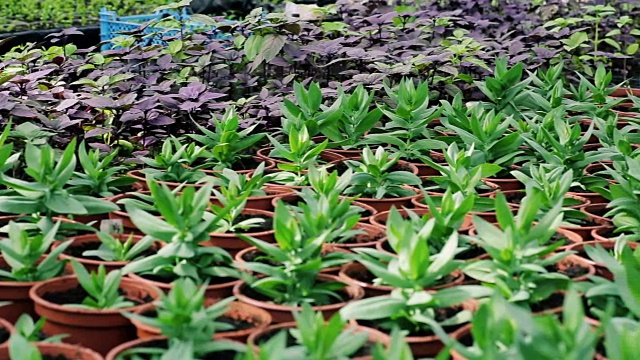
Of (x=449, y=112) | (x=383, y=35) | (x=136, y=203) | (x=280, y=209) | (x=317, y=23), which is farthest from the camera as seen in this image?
(x=317, y=23)

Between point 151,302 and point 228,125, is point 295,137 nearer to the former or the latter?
point 228,125

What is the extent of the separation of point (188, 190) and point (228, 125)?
0.97 meters

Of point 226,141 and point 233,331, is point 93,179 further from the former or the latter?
point 233,331

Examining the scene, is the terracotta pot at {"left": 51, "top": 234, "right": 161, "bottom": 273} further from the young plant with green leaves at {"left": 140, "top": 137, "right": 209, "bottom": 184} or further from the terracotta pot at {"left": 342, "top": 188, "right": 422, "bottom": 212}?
the terracotta pot at {"left": 342, "top": 188, "right": 422, "bottom": 212}

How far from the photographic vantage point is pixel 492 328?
1385 millimetres

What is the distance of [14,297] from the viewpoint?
6.09ft

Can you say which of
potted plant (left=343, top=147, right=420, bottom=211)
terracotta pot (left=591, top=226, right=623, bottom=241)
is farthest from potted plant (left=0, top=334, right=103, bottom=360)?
terracotta pot (left=591, top=226, right=623, bottom=241)

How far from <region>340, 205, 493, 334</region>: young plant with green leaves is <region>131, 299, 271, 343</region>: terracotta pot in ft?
0.54

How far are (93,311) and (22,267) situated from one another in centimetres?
24

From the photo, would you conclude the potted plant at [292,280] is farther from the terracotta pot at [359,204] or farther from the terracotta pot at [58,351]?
the terracotta pot at [359,204]

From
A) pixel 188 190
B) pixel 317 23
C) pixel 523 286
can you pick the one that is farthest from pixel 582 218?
pixel 317 23

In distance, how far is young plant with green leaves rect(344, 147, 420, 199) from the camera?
2.52 metres

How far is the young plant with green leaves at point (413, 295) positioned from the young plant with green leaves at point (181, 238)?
1.07 feet

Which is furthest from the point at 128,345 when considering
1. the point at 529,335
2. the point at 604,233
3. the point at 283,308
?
the point at 604,233
